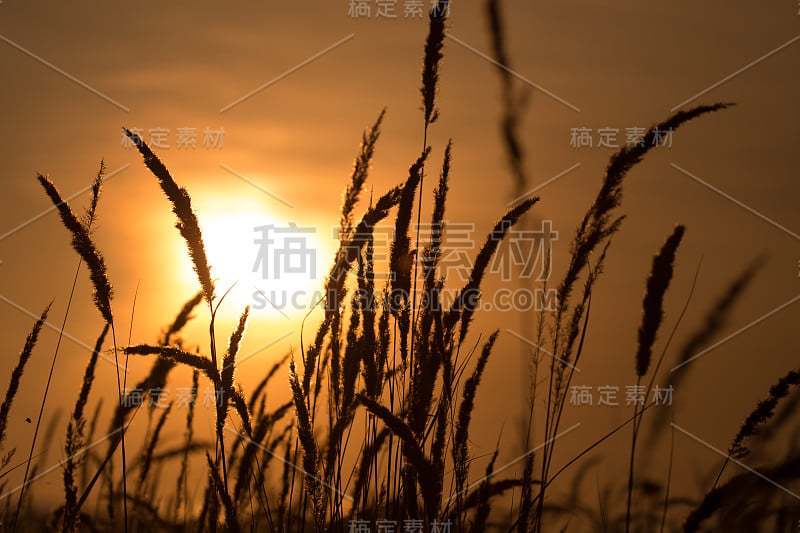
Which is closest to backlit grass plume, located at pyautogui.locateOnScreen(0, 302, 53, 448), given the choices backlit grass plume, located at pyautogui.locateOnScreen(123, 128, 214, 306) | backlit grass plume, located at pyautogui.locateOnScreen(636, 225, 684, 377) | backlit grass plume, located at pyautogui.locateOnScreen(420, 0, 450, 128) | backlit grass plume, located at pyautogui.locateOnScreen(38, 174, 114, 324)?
backlit grass plume, located at pyautogui.locateOnScreen(38, 174, 114, 324)

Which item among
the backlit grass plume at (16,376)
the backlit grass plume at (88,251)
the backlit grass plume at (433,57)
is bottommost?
the backlit grass plume at (16,376)

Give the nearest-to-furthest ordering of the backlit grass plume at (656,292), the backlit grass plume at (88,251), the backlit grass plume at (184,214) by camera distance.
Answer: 1. the backlit grass plume at (656,292)
2. the backlit grass plume at (184,214)
3. the backlit grass plume at (88,251)

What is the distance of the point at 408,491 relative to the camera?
2449mm

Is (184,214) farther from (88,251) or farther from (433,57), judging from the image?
(433,57)

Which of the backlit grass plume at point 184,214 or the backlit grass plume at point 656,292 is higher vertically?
the backlit grass plume at point 184,214

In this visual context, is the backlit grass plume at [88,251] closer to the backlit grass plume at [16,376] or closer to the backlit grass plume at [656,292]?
the backlit grass plume at [16,376]

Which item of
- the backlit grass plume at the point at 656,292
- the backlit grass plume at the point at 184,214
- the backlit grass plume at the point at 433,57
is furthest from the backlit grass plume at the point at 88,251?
the backlit grass plume at the point at 656,292

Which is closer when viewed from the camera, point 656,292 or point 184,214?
point 656,292

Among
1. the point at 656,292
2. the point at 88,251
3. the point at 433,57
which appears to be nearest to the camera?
the point at 656,292

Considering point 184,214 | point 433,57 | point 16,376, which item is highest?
point 433,57

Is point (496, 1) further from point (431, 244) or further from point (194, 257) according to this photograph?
point (194, 257)

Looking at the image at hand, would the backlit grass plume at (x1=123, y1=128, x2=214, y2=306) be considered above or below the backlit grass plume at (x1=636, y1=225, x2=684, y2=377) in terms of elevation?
above

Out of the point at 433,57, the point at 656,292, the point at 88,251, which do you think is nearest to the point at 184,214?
the point at 88,251

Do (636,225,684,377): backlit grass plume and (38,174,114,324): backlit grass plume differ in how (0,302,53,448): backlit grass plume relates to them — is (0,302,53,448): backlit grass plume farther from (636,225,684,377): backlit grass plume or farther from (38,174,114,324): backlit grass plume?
(636,225,684,377): backlit grass plume
